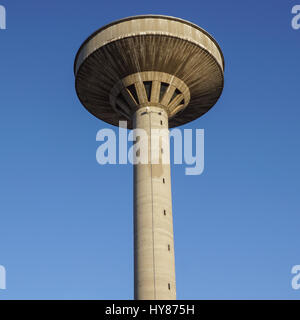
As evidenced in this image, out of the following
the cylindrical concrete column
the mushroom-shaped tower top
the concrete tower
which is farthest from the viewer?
the mushroom-shaped tower top

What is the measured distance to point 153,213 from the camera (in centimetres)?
4122

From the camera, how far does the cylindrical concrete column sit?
38.8m

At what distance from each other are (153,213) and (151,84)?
1361 centimetres

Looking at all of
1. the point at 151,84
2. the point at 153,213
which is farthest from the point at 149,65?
the point at 153,213

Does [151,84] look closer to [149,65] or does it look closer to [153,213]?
[149,65]

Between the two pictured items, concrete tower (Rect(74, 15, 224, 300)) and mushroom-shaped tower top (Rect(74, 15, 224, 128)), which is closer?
concrete tower (Rect(74, 15, 224, 300))

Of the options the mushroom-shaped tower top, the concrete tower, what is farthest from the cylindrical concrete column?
the mushroom-shaped tower top

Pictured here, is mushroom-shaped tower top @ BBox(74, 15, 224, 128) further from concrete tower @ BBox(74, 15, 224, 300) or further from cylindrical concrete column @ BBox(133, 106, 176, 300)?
cylindrical concrete column @ BBox(133, 106, 176, 300)

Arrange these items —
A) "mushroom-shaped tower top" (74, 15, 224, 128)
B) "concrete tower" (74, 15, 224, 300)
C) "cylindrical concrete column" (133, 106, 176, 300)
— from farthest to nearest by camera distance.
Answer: "mushroom-shaped tower top" (74, 15, 224, 128) → "concrete tower" (74, 15, 224, 300) → "cylindrical concrete column" (133, 106, 176, 300)

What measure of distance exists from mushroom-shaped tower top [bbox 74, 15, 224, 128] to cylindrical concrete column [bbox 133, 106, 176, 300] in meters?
2.43

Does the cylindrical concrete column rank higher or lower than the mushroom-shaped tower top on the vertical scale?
lower

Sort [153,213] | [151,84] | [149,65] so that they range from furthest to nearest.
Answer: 1. [151,84]
2. [149,65]
3. [153,213]
